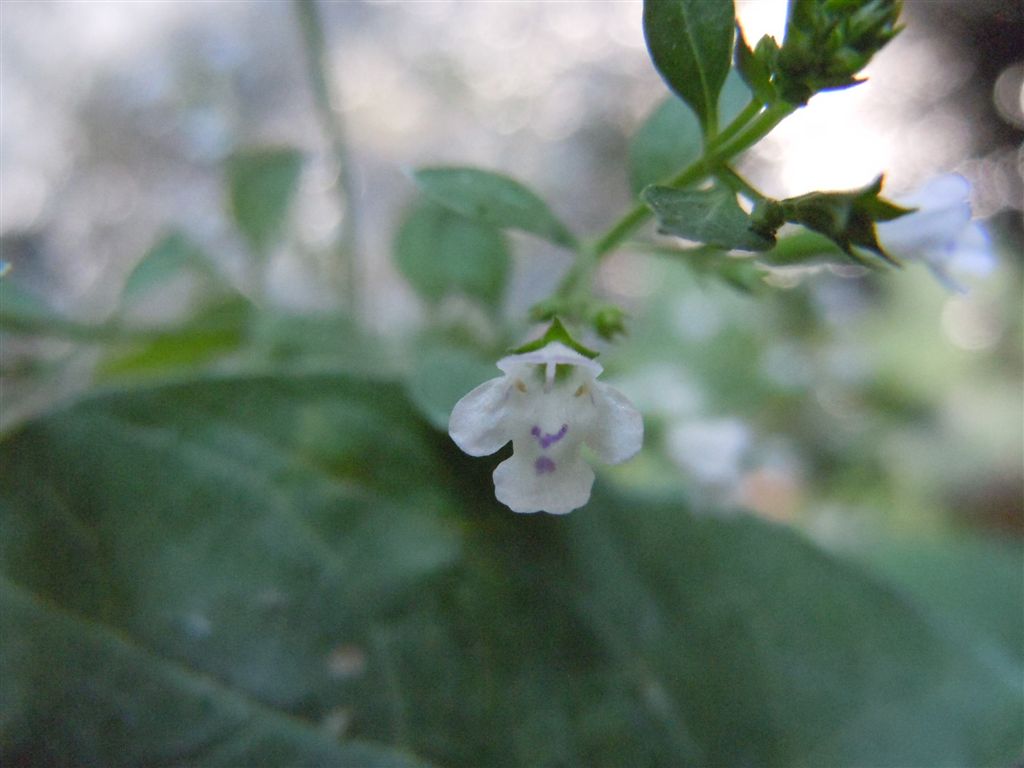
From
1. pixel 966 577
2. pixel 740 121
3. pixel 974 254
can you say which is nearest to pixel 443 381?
pixel 740 121

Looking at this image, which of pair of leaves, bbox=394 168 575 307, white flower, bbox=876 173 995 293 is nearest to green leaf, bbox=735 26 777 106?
white flower, bbox=876 173 995 293

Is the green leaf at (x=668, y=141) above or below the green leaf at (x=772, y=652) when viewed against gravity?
above

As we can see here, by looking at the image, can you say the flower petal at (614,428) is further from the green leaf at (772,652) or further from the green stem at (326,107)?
the green stem at (326,107)

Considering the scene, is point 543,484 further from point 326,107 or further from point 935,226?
point 326,107

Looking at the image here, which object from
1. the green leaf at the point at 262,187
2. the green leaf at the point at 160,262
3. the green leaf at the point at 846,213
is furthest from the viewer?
the green leaf at the point at 262,187

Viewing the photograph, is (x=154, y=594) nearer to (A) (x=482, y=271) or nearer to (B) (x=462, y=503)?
(B) (x=462, y=503)

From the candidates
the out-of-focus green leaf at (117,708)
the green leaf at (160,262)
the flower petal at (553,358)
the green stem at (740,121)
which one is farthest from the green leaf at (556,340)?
the green leaf at (160,262)
